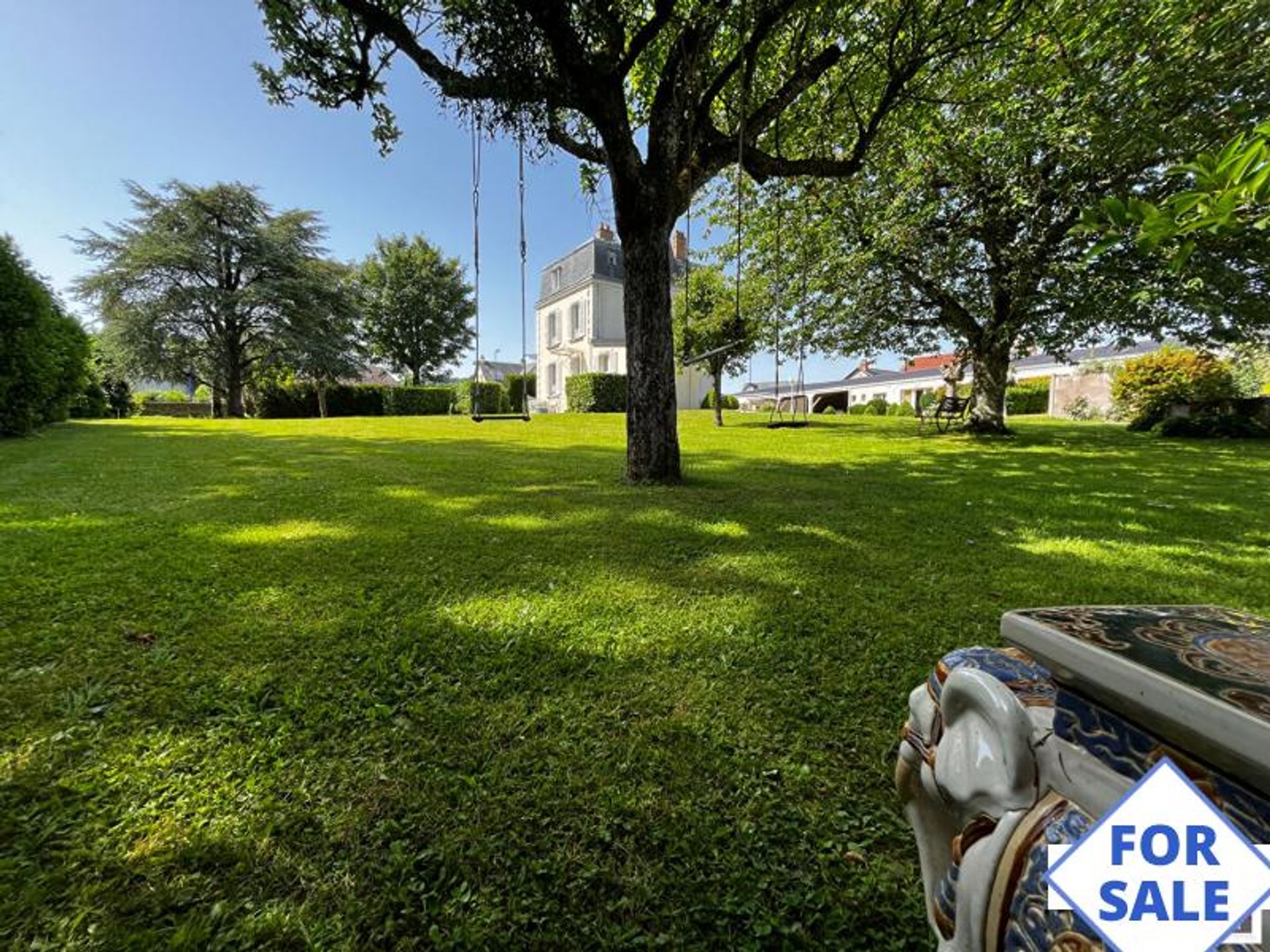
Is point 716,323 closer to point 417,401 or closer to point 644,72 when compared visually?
point 644,72

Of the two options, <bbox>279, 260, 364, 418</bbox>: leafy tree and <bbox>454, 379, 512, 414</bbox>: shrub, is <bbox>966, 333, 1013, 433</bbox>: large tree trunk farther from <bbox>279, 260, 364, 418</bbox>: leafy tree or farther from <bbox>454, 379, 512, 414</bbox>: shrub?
<bbox>279, 260, 364, 418</bbox>: leafy tree

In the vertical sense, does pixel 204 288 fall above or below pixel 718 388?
above

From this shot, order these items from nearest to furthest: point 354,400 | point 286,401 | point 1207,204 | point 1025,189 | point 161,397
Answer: point 1207,204 → point 1025,189 → point 286,401 → point 354,400 → point 161,397

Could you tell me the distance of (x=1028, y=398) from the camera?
22.8 metres

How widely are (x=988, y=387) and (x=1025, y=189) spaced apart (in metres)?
4.02

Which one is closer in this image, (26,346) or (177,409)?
(26,346)

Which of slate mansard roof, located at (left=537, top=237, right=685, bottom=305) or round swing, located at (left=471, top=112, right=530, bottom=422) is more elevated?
slate mansard roof, located at (left=537, top=237, right=685, bottom=305)

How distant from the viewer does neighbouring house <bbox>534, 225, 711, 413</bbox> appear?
26750 millimetres

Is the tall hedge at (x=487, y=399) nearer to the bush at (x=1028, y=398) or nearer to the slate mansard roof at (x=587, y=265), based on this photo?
the slate mansard roof at (x=587, y=265)

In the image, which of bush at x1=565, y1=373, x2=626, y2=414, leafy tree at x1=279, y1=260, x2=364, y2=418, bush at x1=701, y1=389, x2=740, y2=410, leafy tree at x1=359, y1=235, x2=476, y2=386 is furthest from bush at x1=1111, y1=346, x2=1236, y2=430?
leafy tree at x1=359, y1=235, x2=476, y2=386

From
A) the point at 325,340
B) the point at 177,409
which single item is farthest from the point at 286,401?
the point at 177,409

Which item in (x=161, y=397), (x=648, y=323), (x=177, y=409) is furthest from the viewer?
(x=161, y=397)

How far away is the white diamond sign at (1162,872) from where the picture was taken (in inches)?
18.2

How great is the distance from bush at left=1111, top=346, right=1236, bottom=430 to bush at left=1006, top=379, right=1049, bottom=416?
7968 millimetres
